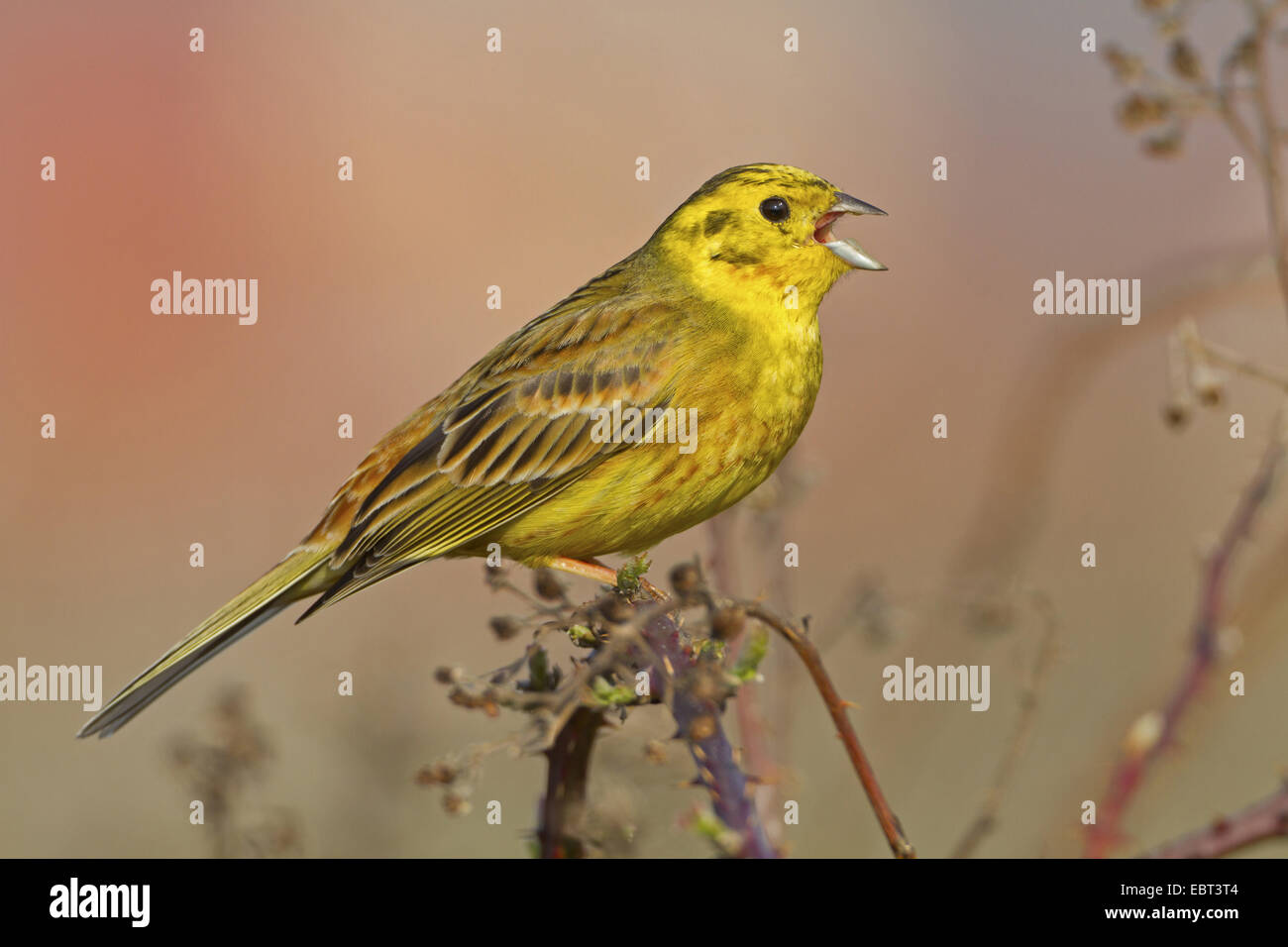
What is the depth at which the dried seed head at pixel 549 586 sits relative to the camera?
8.16 feet

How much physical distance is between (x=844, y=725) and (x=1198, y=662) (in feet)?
1.68

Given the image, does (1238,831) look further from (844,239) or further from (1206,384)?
(844,239)

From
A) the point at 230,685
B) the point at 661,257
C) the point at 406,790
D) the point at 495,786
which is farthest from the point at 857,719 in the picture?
the point at 230,685

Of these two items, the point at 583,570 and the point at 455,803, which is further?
the point at 583,570

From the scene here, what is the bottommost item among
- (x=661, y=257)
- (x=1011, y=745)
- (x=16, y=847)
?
(x=16, y=847)

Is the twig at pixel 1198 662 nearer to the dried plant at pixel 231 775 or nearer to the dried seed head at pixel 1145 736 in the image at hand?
the dried seed head at pixel 1145 736

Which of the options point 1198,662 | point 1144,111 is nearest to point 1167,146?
point 1144,111

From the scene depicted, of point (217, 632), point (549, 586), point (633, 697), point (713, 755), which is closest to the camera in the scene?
point (713, 755)

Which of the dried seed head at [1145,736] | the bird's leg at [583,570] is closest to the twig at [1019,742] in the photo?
the dried seed head at [1145,736]

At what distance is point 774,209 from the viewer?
4035 mm

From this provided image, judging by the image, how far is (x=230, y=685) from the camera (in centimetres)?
298

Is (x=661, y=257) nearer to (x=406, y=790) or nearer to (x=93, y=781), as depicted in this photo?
(x=406, y=790)

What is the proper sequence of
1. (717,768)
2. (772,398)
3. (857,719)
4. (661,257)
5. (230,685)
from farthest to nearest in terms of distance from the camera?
(857,719) < (661,257) < (772,398) < (230,685) < (717,768)
